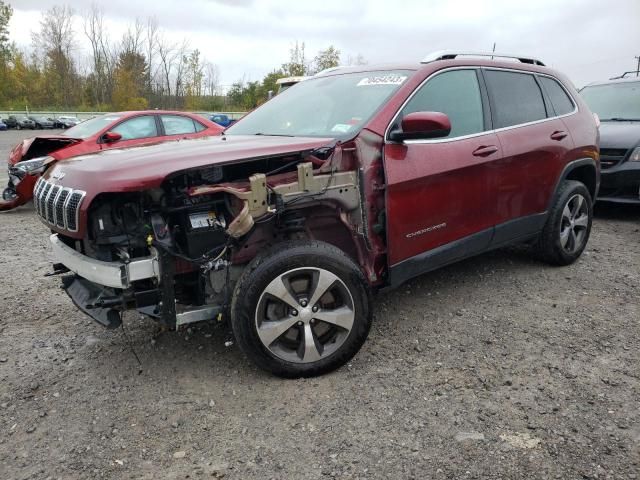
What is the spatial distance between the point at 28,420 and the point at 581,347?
3.26 metres

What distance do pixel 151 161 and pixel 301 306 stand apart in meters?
1.11

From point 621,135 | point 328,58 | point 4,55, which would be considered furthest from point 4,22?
point 621,135

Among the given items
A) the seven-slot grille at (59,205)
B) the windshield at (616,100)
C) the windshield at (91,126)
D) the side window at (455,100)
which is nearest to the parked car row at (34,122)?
the windshield at (91,126)

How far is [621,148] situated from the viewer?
6.53m

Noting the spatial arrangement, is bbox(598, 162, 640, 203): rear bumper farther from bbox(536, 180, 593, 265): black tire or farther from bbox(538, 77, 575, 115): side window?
bbox(538, 77, 575, 115): side window

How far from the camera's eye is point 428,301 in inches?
158

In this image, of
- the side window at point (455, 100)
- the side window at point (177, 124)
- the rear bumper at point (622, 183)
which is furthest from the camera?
the side window at point (177, 124)

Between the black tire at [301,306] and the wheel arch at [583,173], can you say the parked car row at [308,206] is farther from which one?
the wheel arch at [583,173]

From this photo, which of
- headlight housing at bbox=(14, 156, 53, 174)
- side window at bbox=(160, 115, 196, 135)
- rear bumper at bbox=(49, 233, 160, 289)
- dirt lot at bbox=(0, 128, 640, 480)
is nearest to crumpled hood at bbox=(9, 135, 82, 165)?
headlight housing at bbox=(14, 156, 53, 174)

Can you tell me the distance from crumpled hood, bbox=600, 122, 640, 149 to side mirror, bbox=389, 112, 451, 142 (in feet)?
15.4

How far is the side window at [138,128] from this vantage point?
7.80 meters

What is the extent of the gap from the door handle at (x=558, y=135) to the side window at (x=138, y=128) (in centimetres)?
589

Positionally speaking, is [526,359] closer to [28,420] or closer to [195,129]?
[28,420]

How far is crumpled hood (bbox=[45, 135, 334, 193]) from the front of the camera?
249 centimetres
